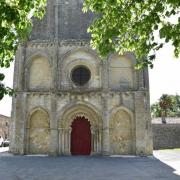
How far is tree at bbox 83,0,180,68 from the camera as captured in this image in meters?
8.77

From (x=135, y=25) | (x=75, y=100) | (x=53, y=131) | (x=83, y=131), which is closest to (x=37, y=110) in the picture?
(x=53, y=131)

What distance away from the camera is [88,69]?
24391mm

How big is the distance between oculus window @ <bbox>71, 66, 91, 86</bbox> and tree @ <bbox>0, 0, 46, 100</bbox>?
14633 millimetres

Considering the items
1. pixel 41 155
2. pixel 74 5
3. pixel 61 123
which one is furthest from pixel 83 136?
pixel 74 5

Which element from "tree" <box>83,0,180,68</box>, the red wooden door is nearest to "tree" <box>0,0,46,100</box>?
"tree" <box>83,0,180,68</box>

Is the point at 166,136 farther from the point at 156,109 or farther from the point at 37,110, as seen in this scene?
the point at 156,109

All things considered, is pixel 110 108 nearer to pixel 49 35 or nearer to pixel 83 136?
pixel 83 136

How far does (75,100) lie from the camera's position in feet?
76.1

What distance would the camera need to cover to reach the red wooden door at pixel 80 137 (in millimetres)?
23641

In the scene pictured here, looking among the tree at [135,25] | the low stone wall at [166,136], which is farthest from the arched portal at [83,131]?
the low stone wall at [166,136]

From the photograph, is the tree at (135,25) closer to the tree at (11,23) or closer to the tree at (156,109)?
the tree at (11,23)

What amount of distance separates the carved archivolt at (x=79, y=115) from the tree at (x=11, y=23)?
13897 millimetres

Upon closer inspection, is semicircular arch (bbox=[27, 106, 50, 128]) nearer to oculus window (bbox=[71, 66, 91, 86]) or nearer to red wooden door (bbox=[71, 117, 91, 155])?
red wooden door (bbox=[71, 117, 91, 155])

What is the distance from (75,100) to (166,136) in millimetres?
19221
